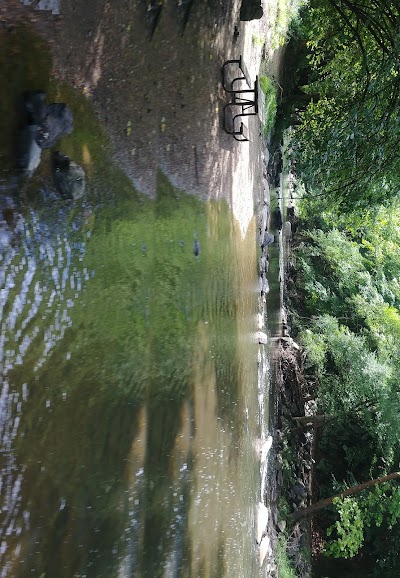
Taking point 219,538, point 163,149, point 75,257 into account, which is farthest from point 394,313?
point 75,257

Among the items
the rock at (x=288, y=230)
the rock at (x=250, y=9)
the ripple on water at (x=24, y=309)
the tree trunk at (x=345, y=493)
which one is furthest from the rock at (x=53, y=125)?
the rock at (x=288, y=230)

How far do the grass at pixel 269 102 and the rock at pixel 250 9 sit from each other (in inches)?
53.6

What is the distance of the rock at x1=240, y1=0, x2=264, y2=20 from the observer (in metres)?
6.15

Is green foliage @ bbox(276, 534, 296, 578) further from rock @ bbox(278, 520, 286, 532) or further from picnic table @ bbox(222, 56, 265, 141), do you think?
picnic table @ bbox(222, 56, 265, 141)

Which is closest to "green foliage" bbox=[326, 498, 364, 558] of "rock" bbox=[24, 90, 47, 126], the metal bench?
the metal bench

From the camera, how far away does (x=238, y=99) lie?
6.48m

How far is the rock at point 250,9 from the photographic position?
6.15m

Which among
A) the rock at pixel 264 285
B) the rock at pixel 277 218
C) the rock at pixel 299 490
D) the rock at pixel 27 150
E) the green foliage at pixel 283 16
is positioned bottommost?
the rock at pixel 299 490

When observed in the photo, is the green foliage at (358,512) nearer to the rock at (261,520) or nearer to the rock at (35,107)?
the rock at (261,520)

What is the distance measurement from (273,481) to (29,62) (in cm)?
715

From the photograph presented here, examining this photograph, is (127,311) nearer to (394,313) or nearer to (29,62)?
(29,62)

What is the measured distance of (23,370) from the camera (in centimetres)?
→ 329

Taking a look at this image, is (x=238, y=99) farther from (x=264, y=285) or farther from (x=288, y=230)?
(x=288, y=230)

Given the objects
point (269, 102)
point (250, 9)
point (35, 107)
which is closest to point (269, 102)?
point (269, 102)
